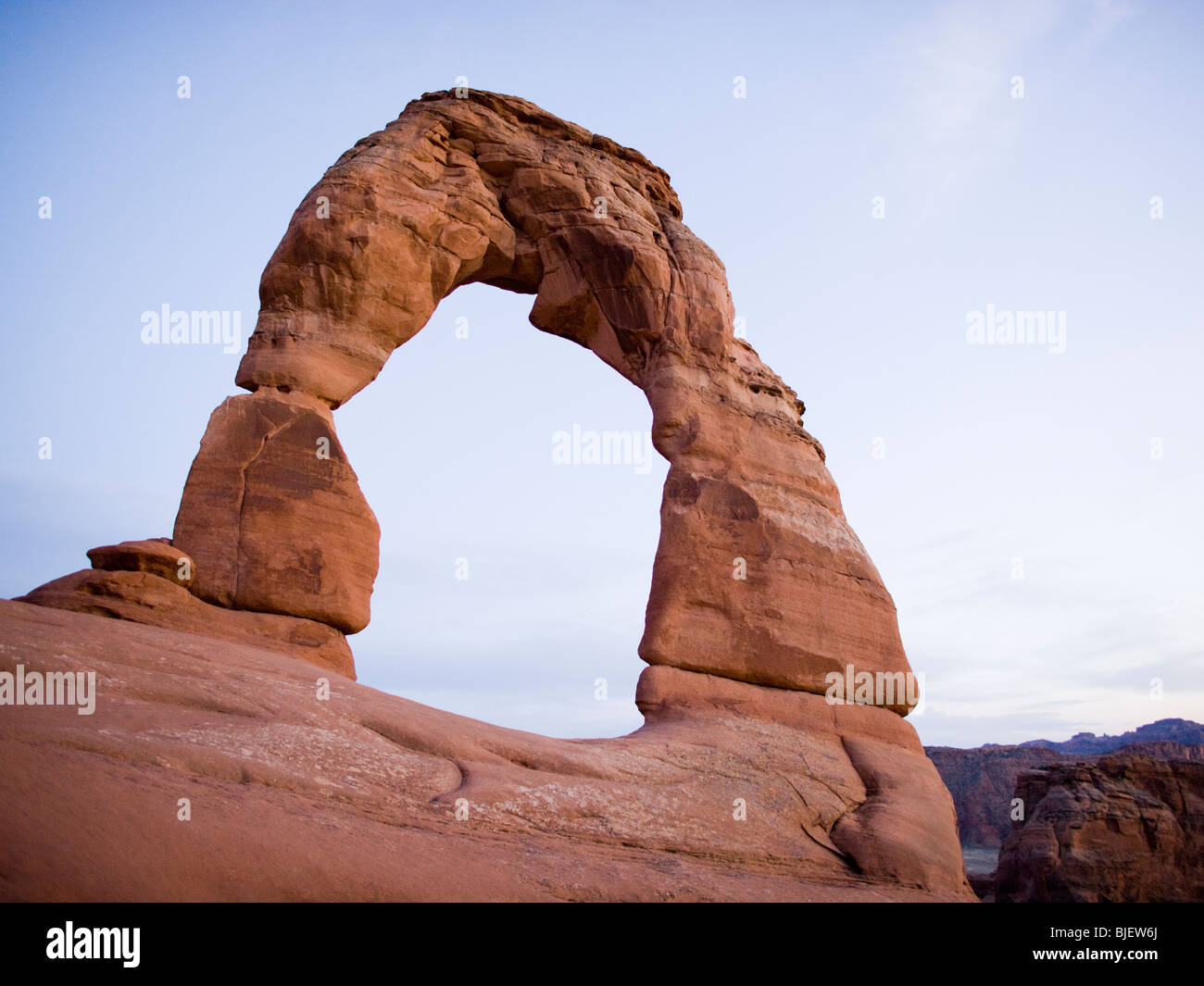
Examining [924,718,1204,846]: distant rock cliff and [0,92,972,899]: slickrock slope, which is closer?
[0,92,972,899]: slickrock slope

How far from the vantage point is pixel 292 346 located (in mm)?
11438

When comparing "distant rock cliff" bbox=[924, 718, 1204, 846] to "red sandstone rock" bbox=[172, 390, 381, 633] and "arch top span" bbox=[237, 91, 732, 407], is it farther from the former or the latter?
"red sandstone rock" bbox=[172, 390, 381, 633]

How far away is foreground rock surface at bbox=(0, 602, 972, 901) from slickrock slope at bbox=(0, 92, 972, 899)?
30mm

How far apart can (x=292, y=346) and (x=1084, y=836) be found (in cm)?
2225

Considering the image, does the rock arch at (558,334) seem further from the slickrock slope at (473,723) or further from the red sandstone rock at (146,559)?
the red sandstone rock at (146,559)

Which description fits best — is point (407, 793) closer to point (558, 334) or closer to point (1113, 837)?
point (558, 334)

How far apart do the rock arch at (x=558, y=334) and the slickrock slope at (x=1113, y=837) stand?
15536 millimetres

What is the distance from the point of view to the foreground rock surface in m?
5.07

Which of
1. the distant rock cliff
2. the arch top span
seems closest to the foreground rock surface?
the arch top span

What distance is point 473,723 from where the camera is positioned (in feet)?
28.9
